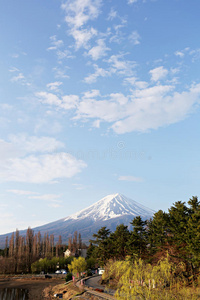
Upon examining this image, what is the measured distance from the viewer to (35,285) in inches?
2346

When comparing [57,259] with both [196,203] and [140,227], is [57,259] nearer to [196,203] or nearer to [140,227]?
[140,227]

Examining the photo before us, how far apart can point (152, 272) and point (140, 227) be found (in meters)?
27.0

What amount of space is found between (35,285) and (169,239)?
135ft

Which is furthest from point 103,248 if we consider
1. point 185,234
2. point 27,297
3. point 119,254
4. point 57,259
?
point 57,259

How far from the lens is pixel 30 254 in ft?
289

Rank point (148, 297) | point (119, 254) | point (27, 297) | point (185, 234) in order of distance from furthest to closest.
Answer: point (119, 254)
point (27, 297)
point (185, 234)
point (148, 297)

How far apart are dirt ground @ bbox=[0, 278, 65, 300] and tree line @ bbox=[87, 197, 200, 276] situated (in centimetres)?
1407

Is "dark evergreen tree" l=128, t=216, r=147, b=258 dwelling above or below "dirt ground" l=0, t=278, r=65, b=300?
above

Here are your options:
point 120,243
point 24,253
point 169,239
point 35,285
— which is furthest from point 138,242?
point 24,253

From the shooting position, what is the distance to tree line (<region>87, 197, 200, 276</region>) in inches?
1299

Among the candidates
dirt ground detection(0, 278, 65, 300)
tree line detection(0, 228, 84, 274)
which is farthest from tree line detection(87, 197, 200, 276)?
tree line detection(0, 228, 84, 274)

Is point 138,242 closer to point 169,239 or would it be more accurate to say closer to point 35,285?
point 169,239

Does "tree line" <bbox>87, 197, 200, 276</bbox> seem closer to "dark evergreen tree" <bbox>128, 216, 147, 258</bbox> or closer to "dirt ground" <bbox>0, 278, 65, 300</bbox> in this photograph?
"dark evergreen tree" <bbox>128, 216, 147, 258</bbox>

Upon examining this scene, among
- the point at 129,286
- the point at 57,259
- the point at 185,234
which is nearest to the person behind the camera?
the point at 129,286
